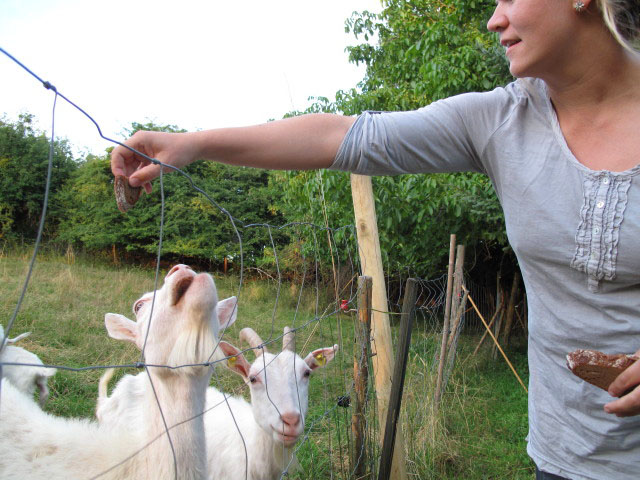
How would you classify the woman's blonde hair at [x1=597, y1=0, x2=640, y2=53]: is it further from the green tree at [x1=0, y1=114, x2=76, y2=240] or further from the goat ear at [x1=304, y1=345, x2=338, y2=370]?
the green tree at [x1=0, y1=114, x2=76, y2=240]

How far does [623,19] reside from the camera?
1102 millimetres

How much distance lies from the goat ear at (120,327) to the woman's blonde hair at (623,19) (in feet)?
5.76

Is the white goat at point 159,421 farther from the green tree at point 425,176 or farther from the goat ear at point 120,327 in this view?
the green tree at point 425,176

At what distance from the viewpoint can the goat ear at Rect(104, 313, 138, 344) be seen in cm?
188

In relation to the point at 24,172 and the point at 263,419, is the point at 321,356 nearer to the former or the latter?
the point at 263,419

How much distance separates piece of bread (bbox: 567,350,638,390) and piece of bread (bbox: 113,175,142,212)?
1043mm

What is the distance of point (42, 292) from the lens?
21.1ft

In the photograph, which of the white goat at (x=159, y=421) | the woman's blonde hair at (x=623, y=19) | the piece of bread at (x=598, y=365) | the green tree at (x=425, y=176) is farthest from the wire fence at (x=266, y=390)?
the green tree at (x=425, y=176)

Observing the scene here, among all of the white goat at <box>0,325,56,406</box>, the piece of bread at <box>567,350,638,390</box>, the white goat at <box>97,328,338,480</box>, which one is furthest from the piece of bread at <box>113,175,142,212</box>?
the white goat at <box>0,325,56,406</box>

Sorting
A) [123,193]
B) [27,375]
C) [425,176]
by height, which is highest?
[425,176]

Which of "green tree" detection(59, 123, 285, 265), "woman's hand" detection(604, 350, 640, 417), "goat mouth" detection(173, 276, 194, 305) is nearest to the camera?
"woman's hand" detection(604, 350, 640, 417)

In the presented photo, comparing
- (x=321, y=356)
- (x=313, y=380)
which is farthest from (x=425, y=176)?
(x=321, y=356)

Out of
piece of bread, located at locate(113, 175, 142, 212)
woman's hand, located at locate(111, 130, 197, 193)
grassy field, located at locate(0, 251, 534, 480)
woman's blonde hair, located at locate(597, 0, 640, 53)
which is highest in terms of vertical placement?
woman's blonde hair, located at locate(597, 0, 640, 53)

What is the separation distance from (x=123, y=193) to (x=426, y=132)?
0.76 metres
